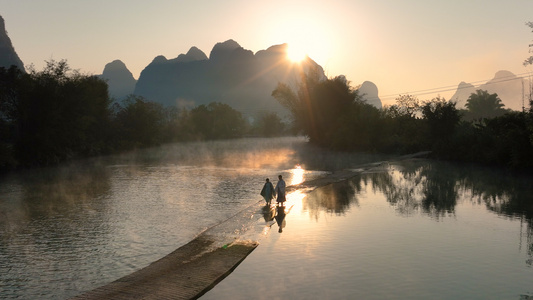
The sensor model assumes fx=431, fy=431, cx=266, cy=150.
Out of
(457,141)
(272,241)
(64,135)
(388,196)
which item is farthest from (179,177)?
(457,141)

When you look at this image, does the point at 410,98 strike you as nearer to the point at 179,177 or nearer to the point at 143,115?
the point at 143,115

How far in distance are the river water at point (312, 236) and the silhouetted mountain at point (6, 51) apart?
158 meters

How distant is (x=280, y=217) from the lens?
19.3 meters

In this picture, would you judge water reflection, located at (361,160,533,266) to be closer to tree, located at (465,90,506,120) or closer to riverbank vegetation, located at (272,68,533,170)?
riverbank vegetation, located at (272,68,533,170)

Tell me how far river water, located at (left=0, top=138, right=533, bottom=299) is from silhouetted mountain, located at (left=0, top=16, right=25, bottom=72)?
518 feet

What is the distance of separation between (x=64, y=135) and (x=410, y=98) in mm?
64101

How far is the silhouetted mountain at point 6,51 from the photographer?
536 ft

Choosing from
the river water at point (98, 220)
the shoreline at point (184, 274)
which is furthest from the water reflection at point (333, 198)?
the shoreline at point (184, 274)

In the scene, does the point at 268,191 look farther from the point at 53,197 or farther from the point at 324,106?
the point at 324,106

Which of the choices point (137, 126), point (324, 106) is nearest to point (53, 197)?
point (324, 106)

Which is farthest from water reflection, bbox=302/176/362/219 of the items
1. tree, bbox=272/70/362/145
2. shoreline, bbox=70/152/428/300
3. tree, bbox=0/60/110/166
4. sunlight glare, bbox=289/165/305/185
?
tree, bbox=272/70/362/145

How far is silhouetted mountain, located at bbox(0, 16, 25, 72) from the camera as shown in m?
164

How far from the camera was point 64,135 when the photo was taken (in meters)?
55.7

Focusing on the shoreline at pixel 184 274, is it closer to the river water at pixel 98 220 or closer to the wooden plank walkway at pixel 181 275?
the wooden plank walkway at pixel 181 275
